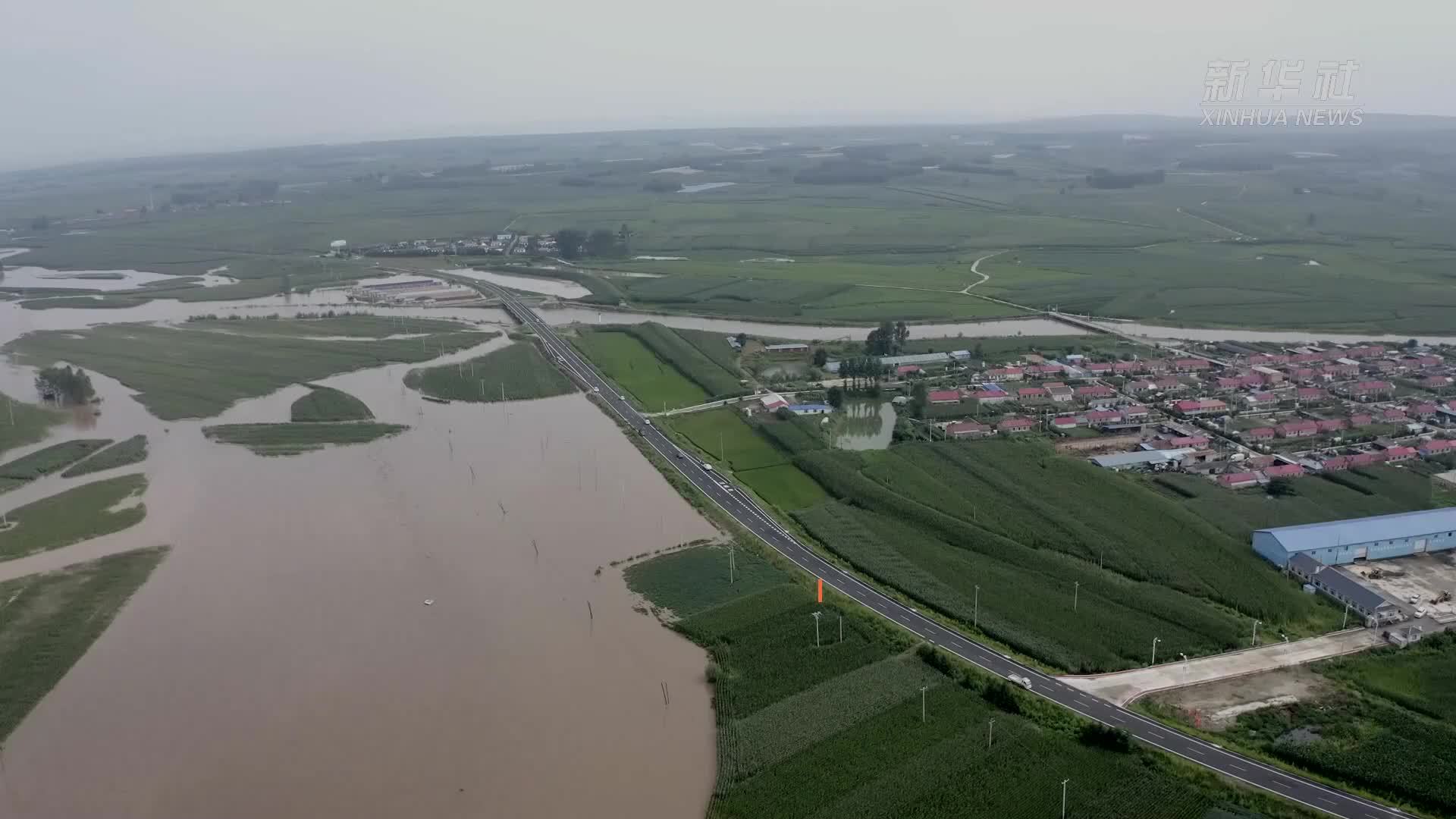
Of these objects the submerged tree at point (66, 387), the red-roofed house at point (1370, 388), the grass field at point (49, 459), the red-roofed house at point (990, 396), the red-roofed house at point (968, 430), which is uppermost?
the submerged tree at point (66, 387)

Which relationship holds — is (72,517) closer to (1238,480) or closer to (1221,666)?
(1221,666)

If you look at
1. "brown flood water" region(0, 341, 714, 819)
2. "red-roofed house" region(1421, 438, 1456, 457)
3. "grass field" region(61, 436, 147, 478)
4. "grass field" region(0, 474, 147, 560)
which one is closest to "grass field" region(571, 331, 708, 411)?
"brown flood water" region(0, 341, 714, 819)

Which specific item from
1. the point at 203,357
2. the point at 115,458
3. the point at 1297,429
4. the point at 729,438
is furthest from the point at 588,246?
the point at 1297,429

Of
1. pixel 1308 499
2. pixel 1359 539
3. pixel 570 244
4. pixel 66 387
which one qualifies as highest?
pixel 570 244

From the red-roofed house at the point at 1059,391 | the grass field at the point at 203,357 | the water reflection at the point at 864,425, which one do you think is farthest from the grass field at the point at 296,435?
the red-roofed house at the point at 1059,391

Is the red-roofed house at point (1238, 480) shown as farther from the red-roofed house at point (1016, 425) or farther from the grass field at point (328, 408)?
the grass field at point (328, 408)

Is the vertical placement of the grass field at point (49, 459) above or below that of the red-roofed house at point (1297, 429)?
above
